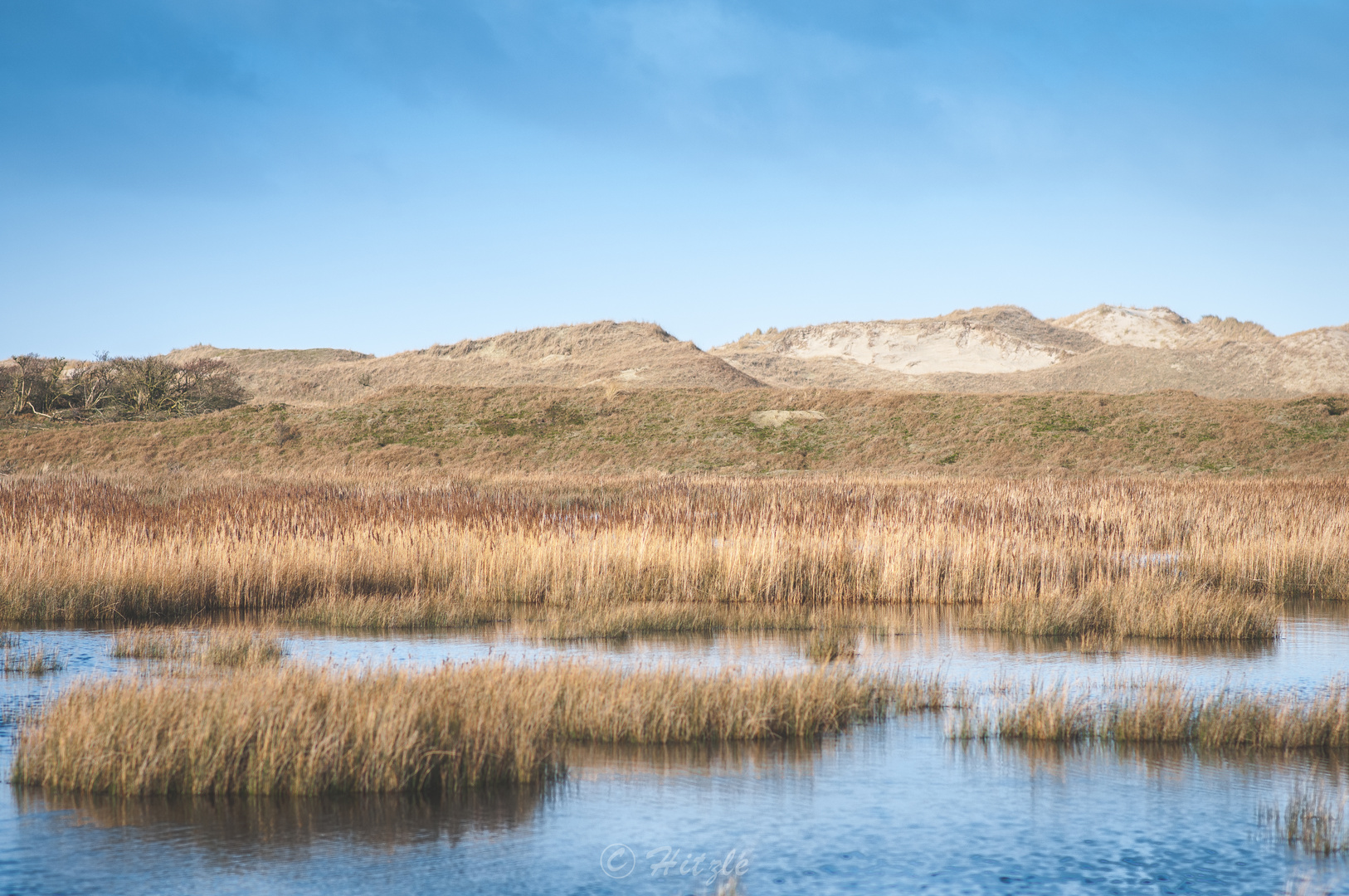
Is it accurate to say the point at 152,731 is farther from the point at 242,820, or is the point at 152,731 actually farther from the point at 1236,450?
the point at 1236,450

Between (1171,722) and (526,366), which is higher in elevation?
(526,366)

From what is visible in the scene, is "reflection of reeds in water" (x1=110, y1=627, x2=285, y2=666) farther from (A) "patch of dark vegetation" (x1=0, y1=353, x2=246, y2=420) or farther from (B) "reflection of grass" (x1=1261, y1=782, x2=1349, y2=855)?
(A) "patch of dark vegetation" (x1=0, y1=353, x2=246, y2=420)

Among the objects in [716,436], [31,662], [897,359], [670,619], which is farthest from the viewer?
[897,359]

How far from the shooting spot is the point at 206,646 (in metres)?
10.1

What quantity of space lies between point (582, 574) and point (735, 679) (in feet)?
21.7

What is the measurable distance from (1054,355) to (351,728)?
385 ft

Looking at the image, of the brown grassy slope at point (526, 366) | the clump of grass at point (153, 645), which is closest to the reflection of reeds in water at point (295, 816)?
the clump of grass at point (153, 645)

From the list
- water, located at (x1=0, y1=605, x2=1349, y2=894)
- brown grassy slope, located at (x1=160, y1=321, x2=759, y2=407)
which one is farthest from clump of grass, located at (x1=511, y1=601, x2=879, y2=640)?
brown grassy slope, located at (x1=160, y1=321, x2=759, y2=407)

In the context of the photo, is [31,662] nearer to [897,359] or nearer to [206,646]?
[206,646]

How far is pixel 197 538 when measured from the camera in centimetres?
1563

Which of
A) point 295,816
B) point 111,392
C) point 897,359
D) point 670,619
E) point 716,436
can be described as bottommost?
point 295,816

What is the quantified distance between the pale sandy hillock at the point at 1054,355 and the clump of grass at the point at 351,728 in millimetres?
80686

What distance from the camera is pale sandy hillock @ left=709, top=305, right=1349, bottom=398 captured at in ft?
309

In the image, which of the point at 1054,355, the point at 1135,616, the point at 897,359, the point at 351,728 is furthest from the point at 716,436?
the point at 1054,355
